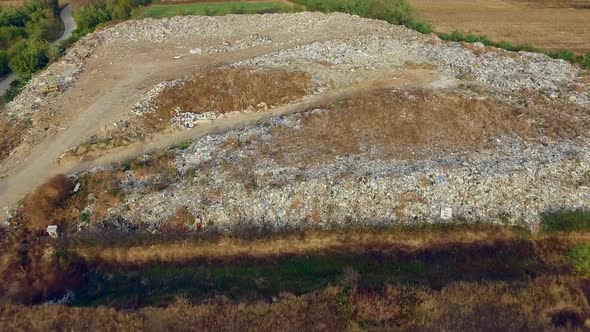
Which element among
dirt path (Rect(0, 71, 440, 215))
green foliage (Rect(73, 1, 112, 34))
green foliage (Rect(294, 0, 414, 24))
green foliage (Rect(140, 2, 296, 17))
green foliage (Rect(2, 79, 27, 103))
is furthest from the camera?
green foliage (Rect(140, 2, 296, 17))

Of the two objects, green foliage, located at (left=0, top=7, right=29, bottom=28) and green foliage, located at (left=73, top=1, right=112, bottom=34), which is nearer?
green foliage, located at (left=73, top=1, right=112, bottom=34)

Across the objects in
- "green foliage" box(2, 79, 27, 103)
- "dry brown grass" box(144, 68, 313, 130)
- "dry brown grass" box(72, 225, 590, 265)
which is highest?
"dry brown grass" box(144, 68, 313, 130)

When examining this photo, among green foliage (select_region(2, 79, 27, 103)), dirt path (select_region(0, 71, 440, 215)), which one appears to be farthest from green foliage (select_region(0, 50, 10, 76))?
dirt path (select_region(0, 71, 440, 215))

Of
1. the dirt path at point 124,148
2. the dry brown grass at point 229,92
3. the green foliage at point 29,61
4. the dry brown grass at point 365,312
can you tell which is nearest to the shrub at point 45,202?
the dirt path at point 124,148

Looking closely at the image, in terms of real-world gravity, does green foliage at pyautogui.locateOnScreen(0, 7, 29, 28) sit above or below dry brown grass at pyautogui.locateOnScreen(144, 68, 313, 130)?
above

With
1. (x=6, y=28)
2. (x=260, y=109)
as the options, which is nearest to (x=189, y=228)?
(x=260, y=109)

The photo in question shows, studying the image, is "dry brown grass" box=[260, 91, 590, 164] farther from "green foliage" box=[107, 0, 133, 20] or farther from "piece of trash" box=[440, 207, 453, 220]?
"green foliage" box=[107, 0, 133, 20]

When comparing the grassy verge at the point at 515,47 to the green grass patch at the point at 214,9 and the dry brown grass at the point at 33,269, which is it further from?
the dry brown grass at the point at 33,269
